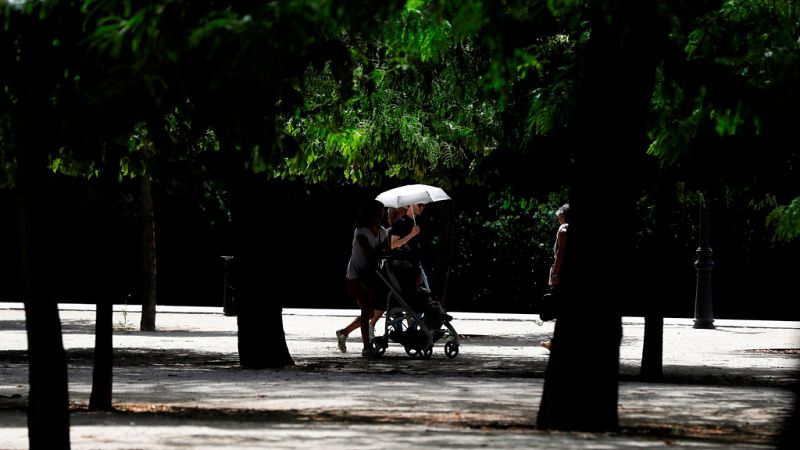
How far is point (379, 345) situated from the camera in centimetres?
1698

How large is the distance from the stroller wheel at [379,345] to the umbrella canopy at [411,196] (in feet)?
6.53

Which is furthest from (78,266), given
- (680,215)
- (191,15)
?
(191,15)

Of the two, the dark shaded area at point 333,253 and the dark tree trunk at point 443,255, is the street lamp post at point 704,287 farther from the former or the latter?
the dark tree trunk at point 443,255

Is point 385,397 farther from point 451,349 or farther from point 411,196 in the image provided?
point 411,196

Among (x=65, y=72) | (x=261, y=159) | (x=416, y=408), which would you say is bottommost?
(x=416, y=408)

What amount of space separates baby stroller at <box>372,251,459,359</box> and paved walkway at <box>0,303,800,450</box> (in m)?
0.22

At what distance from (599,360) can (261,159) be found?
290 centimetres

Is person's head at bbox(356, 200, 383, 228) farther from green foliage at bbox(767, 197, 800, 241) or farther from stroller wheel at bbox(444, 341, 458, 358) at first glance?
green foliage at bbox(767, 197, 800, 241)

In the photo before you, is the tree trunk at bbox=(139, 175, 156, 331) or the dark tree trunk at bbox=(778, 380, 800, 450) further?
the tree trunk at bbox=(139, 175, 156, 331)

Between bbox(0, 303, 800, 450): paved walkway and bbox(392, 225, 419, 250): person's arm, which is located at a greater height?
bbox(392, 225, 419, 250): person's arm

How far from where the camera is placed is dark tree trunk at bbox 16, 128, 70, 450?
755 centimetres

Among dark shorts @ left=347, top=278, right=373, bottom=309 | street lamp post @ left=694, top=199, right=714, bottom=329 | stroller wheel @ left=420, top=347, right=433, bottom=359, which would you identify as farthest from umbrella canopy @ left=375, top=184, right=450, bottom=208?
street lamp post @ left=694, top=199, right=714, bottom=329

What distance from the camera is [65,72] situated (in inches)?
349

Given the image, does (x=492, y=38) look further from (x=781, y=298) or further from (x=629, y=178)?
(x=781, y=298)
